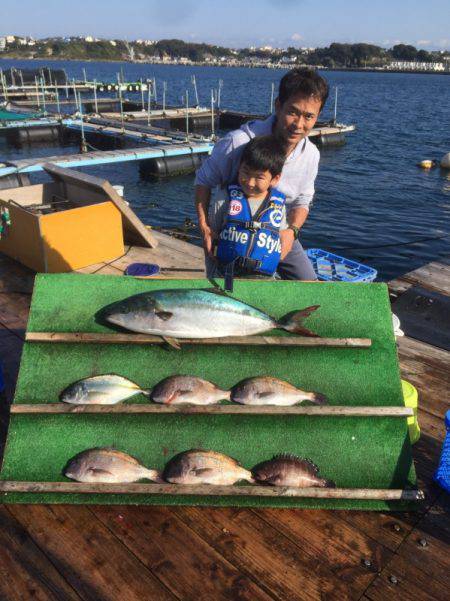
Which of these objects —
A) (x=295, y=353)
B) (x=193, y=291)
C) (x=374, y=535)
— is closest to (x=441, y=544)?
(x=374, y=535)

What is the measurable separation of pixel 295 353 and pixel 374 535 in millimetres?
1580

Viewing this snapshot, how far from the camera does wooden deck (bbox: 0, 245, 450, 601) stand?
292 cm

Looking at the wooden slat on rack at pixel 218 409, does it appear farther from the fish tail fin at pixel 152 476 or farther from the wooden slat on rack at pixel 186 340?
the wooden slat on rack at pixel 186 340

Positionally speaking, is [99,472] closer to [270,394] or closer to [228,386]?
[228,386]

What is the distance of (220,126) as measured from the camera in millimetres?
48938

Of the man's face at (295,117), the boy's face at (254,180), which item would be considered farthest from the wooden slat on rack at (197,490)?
the man's face at (295,117)

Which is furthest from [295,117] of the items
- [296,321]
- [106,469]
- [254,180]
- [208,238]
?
[106,469]

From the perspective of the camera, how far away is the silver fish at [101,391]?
3684mm

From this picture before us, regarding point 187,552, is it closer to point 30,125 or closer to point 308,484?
point 308,484

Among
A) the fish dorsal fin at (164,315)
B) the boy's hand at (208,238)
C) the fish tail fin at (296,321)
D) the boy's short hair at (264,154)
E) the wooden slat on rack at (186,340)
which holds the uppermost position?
the boy's short hair at (264,154)

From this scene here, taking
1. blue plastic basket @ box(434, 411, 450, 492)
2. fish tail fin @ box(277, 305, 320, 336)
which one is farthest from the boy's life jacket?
blue plastic basket @ box(434, 411, 450, 492)

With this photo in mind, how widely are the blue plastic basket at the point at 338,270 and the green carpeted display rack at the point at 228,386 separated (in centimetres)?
511

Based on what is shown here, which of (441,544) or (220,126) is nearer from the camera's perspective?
(441,544)

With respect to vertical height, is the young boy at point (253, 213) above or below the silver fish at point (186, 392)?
above
